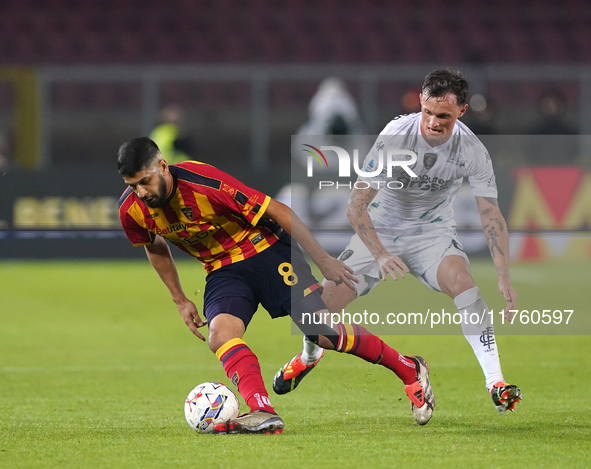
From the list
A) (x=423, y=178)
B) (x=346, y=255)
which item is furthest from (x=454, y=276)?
(x=346, y=255)

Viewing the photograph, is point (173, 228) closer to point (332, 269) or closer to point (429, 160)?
point (332, 269)

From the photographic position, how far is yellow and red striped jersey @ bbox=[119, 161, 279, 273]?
483cm

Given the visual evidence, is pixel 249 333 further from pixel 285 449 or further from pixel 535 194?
pixel 535 194

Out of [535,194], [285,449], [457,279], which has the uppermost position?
[457,279]

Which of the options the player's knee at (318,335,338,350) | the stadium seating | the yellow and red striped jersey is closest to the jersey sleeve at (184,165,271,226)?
the yellow and red striped jersey

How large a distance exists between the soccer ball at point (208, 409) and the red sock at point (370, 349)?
0.68m

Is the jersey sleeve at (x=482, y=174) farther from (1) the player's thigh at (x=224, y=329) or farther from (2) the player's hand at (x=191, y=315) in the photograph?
(2) the player's hand at (x=191, y=315)

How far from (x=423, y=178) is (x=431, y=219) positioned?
30 centimetres

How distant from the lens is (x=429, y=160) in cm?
545

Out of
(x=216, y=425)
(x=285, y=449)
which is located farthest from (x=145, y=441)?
(x=285, y=449)

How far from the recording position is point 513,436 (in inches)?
182

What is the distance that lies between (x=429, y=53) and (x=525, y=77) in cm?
533

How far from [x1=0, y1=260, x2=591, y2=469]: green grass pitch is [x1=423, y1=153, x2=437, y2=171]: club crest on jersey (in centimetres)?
92

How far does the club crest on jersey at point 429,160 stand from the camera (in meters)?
5.44
